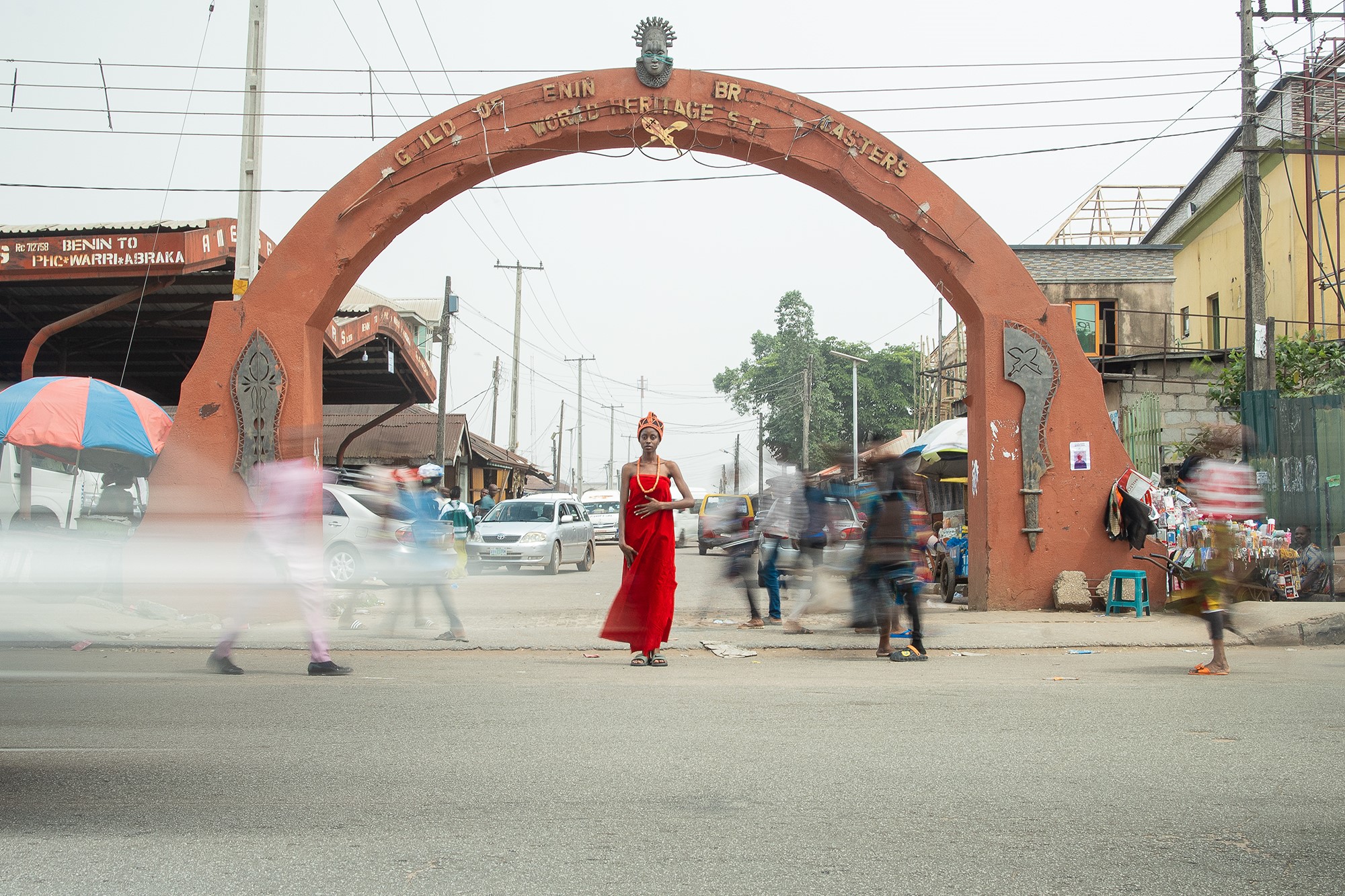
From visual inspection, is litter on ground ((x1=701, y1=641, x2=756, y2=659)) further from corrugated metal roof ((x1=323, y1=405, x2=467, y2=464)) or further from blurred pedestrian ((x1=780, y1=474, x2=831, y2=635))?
corrugated metal roof ((x1=323, y1=405, x2=467, y2=464))

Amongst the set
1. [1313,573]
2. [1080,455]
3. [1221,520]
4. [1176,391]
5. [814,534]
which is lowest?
[1313,573]

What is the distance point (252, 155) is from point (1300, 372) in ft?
56.1

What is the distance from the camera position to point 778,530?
483 inches

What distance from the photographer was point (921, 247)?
13094mm

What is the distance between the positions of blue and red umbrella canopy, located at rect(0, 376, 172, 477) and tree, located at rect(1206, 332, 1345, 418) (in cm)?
1603

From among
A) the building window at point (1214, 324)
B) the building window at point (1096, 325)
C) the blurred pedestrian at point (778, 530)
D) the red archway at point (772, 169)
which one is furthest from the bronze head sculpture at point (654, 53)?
the building window at point (1214, 324)

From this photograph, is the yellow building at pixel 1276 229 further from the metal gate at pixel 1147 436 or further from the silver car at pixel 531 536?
the silver car at pixel 531 536

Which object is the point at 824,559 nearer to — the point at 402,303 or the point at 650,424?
the point at 650,424

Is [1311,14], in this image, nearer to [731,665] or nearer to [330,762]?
[731,665]

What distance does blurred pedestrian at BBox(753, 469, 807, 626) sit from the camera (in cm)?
1217

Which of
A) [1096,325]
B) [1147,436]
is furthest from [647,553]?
[1096,325]

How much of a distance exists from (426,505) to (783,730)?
19.4 feet

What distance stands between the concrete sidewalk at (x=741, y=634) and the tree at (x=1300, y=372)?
7360 millimetres

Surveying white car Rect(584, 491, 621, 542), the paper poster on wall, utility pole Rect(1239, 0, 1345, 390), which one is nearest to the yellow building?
utility pole Rect(1239, 0, 1345, 390)
